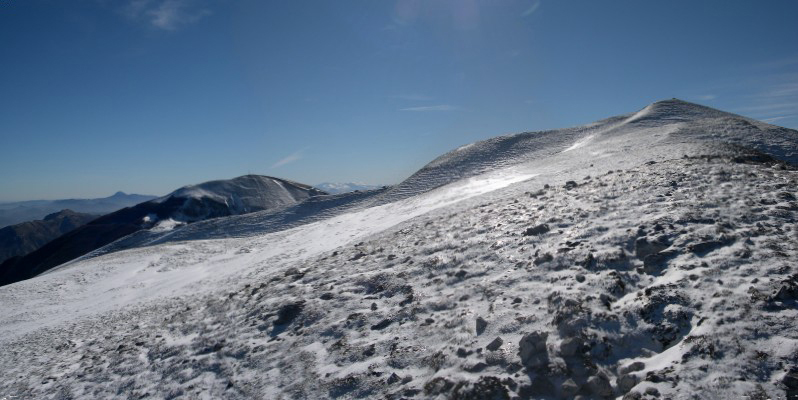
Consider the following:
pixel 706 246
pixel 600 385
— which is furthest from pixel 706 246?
pixel 600 385

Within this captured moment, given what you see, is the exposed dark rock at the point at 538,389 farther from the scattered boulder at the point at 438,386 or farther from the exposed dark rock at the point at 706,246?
the exposed dark rock at the point at 706,246

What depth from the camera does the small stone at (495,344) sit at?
6830 mm

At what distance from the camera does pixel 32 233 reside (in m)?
166

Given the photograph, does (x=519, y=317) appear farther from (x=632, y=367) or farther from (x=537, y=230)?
(x=537, y=230)

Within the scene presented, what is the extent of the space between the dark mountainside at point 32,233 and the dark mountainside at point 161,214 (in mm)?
99719

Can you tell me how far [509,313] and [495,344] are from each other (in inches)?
39.7

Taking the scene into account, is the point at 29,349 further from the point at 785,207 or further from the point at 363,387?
the point at 785,207

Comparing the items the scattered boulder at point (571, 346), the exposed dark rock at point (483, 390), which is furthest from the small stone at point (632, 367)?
the exposed dark rock at point (483, 390)

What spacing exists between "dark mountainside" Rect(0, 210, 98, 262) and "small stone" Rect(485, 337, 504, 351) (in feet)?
604

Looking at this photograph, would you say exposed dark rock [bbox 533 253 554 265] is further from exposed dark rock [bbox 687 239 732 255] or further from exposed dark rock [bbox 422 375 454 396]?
exposed dark rock [bbox 422 375 454 396]

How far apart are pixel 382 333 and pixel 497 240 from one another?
4.76 meters

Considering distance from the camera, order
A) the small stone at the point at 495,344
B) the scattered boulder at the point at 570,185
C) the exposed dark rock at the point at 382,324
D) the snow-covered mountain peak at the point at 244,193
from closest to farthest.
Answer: the small stone at the point at 495,344 → the exposed dark rock at the point at 382,324 → the scattered boulder at the point at 570,185 → the snow-covered mountain peak at the point at 244,193

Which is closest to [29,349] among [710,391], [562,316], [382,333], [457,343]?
[382,333]

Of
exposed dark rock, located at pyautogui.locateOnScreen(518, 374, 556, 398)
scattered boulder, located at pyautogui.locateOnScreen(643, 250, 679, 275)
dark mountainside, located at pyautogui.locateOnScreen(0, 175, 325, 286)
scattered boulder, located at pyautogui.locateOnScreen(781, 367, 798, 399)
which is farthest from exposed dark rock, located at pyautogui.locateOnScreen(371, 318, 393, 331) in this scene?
dark mountainside, located at pyautogui.locateOnScreen(0, 175, 325, 286)
